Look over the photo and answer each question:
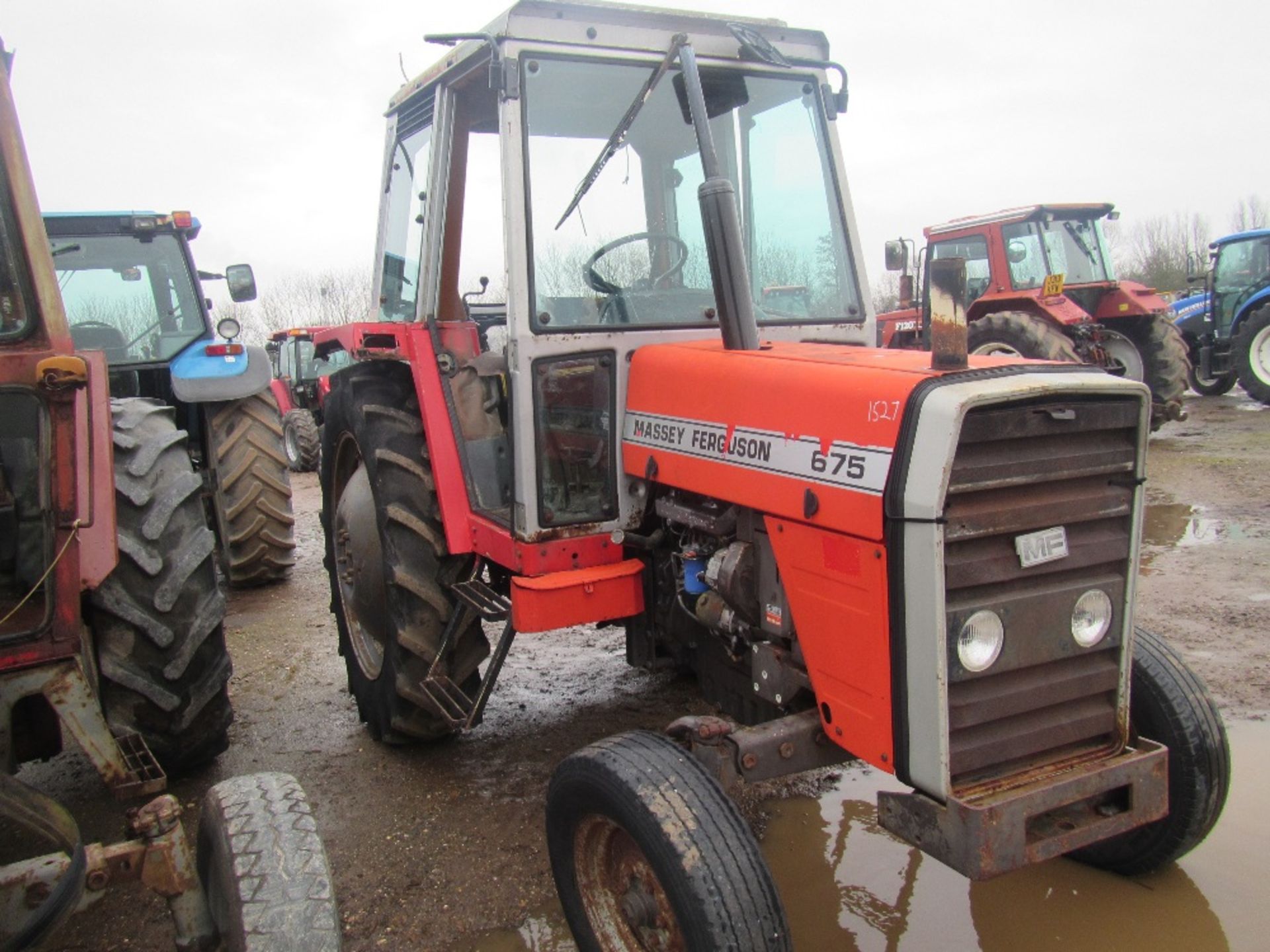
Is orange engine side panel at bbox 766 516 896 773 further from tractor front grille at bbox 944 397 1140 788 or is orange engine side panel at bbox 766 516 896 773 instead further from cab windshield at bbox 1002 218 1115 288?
cab windshield at bbox 1002 218 1115 288

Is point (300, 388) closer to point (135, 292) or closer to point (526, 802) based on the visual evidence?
point (135, 292)

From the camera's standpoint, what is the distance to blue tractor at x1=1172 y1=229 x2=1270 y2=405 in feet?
41.4

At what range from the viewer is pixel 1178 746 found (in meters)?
2.72

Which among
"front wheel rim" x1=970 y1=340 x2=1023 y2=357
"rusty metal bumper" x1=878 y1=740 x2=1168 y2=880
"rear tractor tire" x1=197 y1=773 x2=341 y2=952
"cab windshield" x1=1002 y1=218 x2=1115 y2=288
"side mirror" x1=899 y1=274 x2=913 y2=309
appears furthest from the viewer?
"side mirror" x1=899 y1=274 x2=913 y2=309

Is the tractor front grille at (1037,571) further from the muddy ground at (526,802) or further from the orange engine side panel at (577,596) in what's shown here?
the orange engine side panel at (577,596)

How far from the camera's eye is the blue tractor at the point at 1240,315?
1262 cm

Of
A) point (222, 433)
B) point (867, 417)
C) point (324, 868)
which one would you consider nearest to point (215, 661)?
point (324, 868)

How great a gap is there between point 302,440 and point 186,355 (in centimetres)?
735

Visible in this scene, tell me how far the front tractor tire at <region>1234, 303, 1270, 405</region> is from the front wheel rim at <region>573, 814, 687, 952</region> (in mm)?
12840

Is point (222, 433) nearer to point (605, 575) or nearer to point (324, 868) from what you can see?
point (605, 575)

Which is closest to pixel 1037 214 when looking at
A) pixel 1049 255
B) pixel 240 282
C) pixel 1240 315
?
pixel 1049 255

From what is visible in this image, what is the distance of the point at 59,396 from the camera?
2449 millimetres

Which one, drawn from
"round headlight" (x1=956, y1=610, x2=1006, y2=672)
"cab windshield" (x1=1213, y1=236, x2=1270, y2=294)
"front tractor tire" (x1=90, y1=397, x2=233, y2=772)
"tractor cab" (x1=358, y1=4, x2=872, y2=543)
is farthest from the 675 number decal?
"cab windshield" (x1=1213, y1=236, x2=1270, y2=294)

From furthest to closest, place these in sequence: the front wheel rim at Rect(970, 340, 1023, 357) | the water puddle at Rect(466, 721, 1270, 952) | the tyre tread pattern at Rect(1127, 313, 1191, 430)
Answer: the tyre tread pattern at Rect(1127, 313, 1191, 430)
the front wheel rim at Rect(970, 340, 1023, 357)
the water puddle at Rect(466, 721, 1270, 952)
